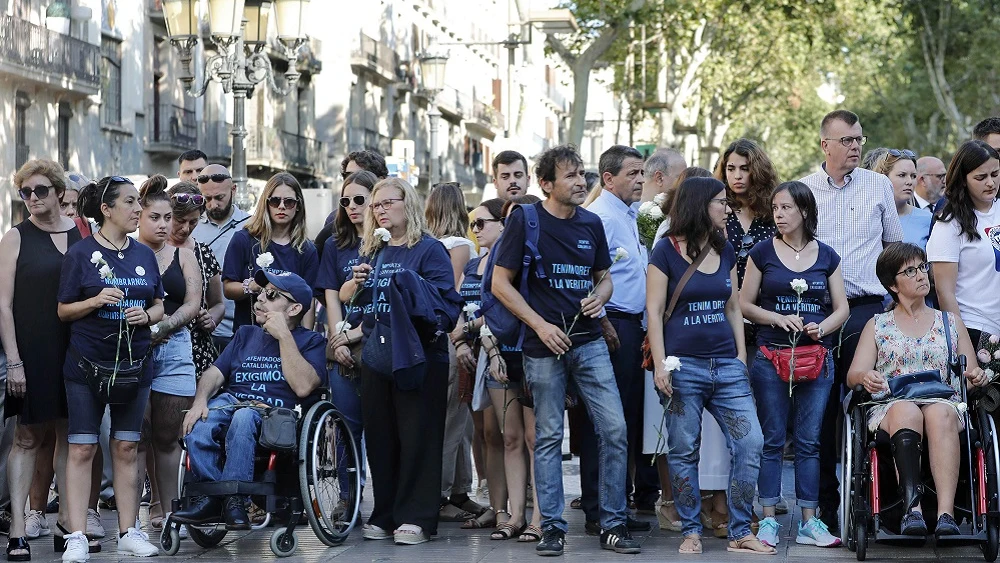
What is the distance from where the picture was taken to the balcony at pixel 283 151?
135 ft

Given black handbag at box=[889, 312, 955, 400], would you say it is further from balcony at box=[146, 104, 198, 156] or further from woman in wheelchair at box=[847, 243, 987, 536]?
balcony at box=[146, 104, 198, 156]

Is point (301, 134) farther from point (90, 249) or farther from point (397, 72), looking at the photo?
point (90, 249)

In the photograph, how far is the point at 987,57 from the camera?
3988cm

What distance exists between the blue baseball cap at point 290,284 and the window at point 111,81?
26.1m

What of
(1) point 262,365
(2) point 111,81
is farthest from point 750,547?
(2) point 111,81

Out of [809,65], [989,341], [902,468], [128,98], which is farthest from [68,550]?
[809,65]

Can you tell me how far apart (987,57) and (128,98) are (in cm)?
2093

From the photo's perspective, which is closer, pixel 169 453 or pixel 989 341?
pixel 989 341

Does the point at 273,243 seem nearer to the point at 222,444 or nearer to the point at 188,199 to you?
the point at 188,199

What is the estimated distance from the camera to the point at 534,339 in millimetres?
→ 8453

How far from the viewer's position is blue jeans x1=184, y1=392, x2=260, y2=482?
331 inches

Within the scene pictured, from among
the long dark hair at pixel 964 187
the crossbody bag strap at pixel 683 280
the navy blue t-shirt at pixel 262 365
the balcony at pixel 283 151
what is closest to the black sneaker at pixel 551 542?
the crossbody bag strap at pixel 683 280

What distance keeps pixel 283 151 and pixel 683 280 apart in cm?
3547

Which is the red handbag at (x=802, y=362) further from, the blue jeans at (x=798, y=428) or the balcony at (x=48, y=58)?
the balcony at (x=48, y=58)
